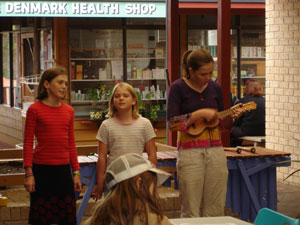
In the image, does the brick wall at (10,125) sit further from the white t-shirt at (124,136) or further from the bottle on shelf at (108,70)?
the white t-shirt at (124,136)

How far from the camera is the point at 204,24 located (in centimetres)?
1500

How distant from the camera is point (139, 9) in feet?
37.9

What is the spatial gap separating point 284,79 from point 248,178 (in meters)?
3.62

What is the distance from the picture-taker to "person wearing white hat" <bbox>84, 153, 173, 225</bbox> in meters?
2.79

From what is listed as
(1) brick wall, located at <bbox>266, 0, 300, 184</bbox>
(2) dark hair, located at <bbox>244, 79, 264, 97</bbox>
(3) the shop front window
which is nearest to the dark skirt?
(1) brick wall, located at <bbox>266, 0, 300, 184</bbox>

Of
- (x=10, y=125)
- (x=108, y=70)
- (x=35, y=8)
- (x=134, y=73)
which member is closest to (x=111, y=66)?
(x=108, y=70)

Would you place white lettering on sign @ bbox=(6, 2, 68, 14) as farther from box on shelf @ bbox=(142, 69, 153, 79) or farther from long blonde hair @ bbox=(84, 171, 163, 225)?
long blonde hair @ bbox=(84, 171, 163, 225)

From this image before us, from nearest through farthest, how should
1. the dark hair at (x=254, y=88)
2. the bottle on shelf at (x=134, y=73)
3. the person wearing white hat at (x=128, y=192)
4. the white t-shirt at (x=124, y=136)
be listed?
1. the person wearing white hat at (x=128, y=192)
2. the white t-shirt at (x=124, y=136)
3. the dark hair at (x=254, y=88)
4. the bottle on shelf at (x=134, y=73)

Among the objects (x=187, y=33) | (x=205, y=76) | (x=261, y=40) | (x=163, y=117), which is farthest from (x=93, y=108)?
(x=205, y=76)

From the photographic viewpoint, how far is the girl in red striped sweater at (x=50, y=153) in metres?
5.45

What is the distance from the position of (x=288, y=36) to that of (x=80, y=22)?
5.56 m

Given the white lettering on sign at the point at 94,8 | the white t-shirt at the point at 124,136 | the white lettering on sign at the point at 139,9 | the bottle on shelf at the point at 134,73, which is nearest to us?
the white t-shirt at the point at 124,136

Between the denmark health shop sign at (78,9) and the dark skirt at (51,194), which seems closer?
the dark skirt at (51,194)

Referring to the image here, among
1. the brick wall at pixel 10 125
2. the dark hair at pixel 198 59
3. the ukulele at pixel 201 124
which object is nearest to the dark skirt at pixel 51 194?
the ukulele at pixel 201 124
